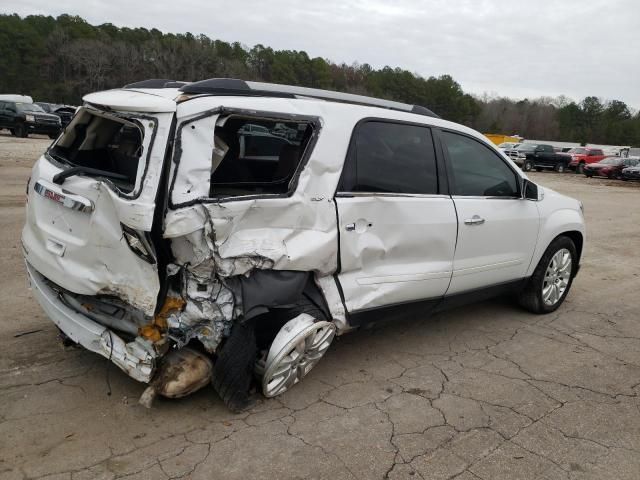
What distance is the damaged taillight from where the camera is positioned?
2682 millimetres

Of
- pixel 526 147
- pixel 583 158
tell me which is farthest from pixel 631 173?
pixel 526 147

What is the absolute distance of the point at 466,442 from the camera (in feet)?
9.82

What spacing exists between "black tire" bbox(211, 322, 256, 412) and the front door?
1770 millimetres

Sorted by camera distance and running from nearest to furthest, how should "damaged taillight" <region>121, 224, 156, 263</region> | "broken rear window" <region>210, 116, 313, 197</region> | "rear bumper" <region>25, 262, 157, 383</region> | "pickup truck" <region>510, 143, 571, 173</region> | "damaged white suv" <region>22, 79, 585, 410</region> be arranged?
"damaged taillight" <region>121, 224, 156, 263</region> < "damaged white suv" <region>22, 79, 585, 410</region> < "rear bumper" <region>25, 262, 157, 383</region> < "broken rear window" <region>210, 116, 313, 197</region> < "pickup truck" <region>510, 143, 571, 173</region>

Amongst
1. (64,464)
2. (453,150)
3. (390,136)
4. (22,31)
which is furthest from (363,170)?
(22,31)

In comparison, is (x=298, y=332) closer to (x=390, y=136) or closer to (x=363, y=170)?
(x=363, y=170)

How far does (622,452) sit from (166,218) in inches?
108

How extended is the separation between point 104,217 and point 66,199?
1.03 ft

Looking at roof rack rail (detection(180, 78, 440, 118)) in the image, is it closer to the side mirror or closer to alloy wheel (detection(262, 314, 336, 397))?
alloy wheel (detection(262, 314, 336, 397))

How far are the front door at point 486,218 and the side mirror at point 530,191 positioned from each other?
5cm

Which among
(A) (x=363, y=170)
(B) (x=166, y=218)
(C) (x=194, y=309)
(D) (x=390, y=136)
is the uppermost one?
(D) (x=390, y=136)

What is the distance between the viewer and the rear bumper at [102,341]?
290 cm

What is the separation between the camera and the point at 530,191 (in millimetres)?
4680

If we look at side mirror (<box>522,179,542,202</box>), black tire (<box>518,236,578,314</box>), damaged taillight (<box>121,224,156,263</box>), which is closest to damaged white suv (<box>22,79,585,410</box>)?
damaged taillight (<box>121,224,156,263</box>)
